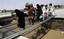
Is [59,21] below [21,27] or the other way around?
below

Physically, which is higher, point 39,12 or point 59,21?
point 39,12

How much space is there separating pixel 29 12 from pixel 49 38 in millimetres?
3602

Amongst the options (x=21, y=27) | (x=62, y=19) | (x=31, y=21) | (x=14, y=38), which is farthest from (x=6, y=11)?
(x=14, y=38)

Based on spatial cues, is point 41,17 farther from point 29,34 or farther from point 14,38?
point 14,38

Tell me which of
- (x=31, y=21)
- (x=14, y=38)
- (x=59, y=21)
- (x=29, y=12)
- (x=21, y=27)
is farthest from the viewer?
(x=59, y=21)

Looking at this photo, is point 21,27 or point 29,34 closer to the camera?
point 29,34

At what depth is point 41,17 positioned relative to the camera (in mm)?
7641

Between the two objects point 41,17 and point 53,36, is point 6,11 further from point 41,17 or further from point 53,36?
point 53,36

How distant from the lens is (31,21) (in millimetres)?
7414

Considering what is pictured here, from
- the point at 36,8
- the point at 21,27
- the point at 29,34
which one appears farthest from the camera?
the point at 36,8

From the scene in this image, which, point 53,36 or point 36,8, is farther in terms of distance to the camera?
point 36,8

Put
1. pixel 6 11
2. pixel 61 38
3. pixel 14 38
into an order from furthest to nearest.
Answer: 1. pixel 6 11
2. pixel 14 38
3. pixel 61 38

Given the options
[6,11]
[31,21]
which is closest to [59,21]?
[31,21]

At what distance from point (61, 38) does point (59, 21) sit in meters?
5.87
